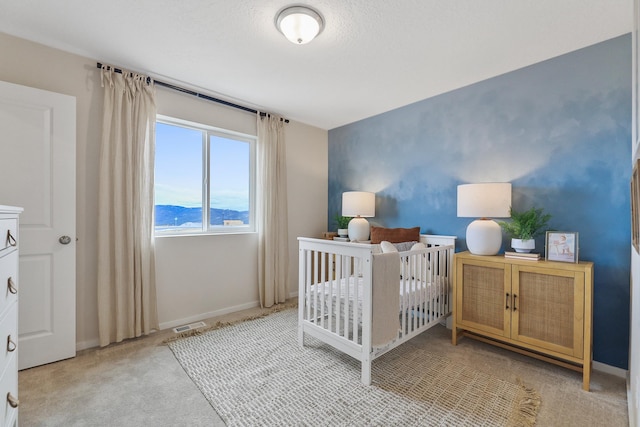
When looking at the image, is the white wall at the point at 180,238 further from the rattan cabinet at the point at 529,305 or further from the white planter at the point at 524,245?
the white planter at the point at 524,245

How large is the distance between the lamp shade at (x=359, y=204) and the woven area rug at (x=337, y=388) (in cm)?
148

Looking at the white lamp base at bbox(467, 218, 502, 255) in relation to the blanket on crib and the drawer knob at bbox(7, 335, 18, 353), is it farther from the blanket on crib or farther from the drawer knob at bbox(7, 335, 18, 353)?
the drawer knob at bbox(7, 335, 18, 353)

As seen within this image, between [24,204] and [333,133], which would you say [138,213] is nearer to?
[24,204]

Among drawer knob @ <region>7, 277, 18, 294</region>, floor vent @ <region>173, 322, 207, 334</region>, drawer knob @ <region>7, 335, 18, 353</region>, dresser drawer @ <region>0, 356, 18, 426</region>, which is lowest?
floor vent @ <region>173, 322, 207, 334</region>

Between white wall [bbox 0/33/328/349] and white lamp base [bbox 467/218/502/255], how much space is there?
2152mm

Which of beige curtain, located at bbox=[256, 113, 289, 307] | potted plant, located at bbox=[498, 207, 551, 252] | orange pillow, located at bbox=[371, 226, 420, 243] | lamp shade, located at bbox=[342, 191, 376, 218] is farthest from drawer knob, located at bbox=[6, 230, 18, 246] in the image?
potted plant, located at bbox=[498, 207, 551, 252]

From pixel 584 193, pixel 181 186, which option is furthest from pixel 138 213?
pixel 584 193

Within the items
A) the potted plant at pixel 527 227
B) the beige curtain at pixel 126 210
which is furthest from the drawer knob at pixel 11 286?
the potted plant at pixel 527 227

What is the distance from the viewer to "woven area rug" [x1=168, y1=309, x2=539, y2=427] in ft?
4.90

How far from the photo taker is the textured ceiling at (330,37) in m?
1.67

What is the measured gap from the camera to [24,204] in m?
1.92

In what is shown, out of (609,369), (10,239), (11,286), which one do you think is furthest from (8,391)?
(609,369)

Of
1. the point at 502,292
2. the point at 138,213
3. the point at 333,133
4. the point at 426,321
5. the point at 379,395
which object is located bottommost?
the point at 379,395

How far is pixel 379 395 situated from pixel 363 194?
207 cm
